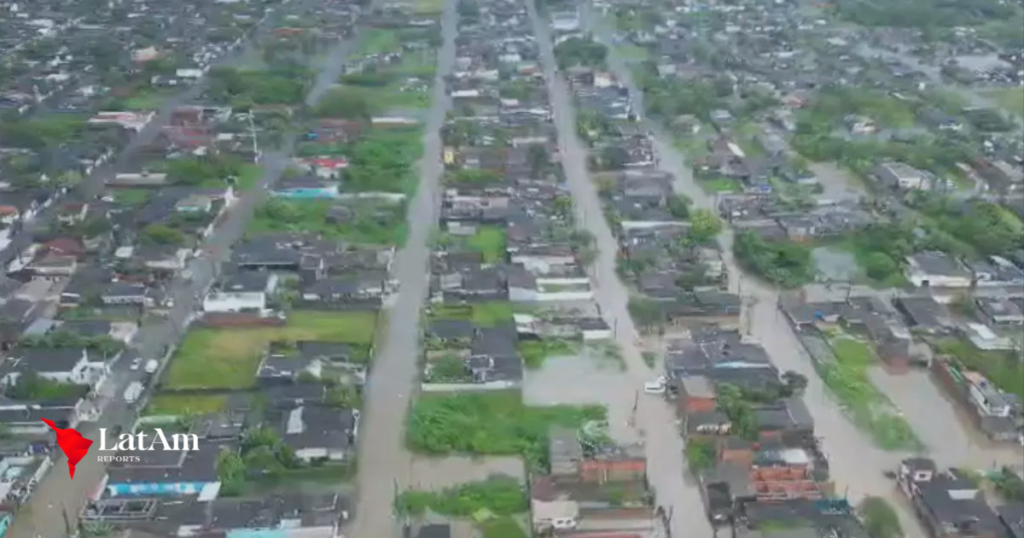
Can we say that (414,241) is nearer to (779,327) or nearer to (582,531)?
(779,327)

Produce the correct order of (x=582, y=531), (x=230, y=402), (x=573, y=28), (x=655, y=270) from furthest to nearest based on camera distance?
1. (x=573, y=28)
2. (x=655, y=270)
3. (x=230, y=402)
4. (x=582, y=531)

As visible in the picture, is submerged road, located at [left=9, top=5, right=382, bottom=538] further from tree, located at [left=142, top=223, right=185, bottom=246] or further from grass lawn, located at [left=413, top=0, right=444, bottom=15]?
grass lawn, located at [left=413, top=0, right=444, bottom=15]

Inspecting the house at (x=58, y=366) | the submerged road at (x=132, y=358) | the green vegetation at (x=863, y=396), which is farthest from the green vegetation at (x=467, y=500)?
the house at (x=58, y=366)

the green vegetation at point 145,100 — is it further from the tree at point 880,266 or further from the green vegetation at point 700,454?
the green vegetation at point 700,454

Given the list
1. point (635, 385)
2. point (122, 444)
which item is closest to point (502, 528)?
point (635, 385)

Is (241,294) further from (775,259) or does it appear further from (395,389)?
(775,259)

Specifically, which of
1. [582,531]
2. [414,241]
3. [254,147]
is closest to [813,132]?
[414,241]
